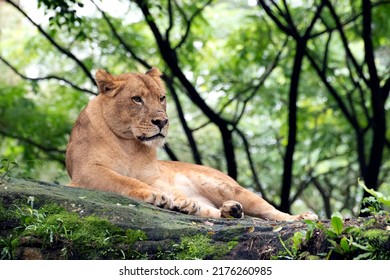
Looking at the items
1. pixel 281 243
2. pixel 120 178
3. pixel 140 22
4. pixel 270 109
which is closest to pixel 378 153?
pixel 270 109

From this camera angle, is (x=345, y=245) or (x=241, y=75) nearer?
(x=345, y=245)

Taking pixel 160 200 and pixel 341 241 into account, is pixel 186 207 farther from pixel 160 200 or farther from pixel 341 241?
pixel 341 241

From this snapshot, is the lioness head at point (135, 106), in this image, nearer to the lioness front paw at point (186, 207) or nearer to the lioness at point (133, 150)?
the lioness at point (133, 150)

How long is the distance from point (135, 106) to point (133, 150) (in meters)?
0.40

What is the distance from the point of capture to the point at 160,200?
6.89 meters

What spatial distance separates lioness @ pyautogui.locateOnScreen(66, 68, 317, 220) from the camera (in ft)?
24.5

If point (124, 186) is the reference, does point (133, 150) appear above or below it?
above

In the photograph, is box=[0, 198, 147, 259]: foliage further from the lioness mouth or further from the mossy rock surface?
the lioness mouth

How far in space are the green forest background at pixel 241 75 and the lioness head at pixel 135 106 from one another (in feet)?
10.7

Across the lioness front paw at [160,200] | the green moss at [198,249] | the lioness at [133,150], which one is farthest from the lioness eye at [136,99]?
the green moss at [198,249]

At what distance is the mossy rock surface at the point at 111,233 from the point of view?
535 cm

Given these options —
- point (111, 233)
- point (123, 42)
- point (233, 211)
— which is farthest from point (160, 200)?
point (123, 42)

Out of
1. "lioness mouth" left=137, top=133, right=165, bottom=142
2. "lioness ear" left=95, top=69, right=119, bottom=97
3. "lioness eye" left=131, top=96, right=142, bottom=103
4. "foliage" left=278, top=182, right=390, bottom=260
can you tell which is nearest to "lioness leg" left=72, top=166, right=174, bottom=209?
"lioness mouth" left=137, top=133, right=165, bottom=142

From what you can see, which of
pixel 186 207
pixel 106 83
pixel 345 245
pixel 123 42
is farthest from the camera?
pixel 123 42
